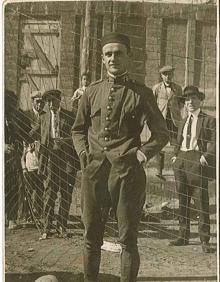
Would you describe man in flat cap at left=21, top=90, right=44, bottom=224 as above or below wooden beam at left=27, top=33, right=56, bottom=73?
below

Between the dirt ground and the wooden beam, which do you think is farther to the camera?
the wooden beam

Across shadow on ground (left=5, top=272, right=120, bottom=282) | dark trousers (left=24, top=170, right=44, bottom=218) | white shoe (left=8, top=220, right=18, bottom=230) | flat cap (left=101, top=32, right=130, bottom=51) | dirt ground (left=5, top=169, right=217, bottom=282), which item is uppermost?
flat cap (left=101, top=32, right=130, bottom=51)

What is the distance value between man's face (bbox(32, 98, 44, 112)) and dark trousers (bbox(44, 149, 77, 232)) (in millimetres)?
144

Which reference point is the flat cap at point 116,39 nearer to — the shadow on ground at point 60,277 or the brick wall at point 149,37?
the brick wall at point 149,37

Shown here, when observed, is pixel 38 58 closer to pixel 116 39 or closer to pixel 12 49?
pixel 12 49

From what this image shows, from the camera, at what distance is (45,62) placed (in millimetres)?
2020

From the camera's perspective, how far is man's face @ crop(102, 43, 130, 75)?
193 centimetres

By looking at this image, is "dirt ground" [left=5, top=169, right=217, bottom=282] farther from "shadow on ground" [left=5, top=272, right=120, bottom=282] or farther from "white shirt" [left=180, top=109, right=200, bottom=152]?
"white shirt" [left=180, top=109, right=200, bottom=152]

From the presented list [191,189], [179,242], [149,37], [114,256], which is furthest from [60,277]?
[149,37]

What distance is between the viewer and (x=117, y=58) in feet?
6.32

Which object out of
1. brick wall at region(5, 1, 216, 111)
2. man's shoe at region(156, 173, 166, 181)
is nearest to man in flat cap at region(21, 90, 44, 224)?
brick wall at region(5, 1, 216, 111)

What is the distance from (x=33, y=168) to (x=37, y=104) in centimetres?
21

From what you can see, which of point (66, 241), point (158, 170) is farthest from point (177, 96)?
point (66, 241)

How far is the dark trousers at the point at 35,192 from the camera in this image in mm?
2027
